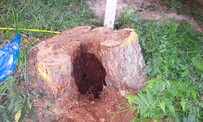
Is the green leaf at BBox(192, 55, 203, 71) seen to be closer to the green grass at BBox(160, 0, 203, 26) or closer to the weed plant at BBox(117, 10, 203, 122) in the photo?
the weed plant at BBox(117, 10, 203, 122)

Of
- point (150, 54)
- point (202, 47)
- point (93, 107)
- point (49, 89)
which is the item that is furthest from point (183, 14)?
point (49, 89)

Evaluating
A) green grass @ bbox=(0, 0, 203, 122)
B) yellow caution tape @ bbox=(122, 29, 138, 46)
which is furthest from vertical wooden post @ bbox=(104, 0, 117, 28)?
yellow caution tape @ bbox=(122, 29, 138, 46)

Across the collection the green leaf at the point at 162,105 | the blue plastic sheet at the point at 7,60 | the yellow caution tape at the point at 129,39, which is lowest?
the green leaf at the point at 162,105

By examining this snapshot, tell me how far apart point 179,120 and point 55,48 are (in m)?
1.24

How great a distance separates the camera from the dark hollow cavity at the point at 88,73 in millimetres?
2543

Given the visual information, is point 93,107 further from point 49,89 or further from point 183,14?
point 183,14

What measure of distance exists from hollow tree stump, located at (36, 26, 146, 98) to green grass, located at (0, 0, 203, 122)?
0.69 feet

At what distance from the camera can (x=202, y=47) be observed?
130 inches

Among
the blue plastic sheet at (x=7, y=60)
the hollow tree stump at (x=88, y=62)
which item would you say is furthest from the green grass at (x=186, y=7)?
the blue plastic sheet at (x=7, y=60)

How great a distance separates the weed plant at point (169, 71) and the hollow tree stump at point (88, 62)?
23 cm

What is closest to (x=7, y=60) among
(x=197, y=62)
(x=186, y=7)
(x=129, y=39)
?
(x=129, y=39)

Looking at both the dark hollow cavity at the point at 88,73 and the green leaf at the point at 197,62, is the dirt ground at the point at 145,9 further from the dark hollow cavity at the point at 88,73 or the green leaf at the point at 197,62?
the dark hollow cavity at the point at 88,73

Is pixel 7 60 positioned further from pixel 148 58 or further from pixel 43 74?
pixel 148 58

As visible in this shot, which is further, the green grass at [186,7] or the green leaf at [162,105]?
the green grass at [186,7]
